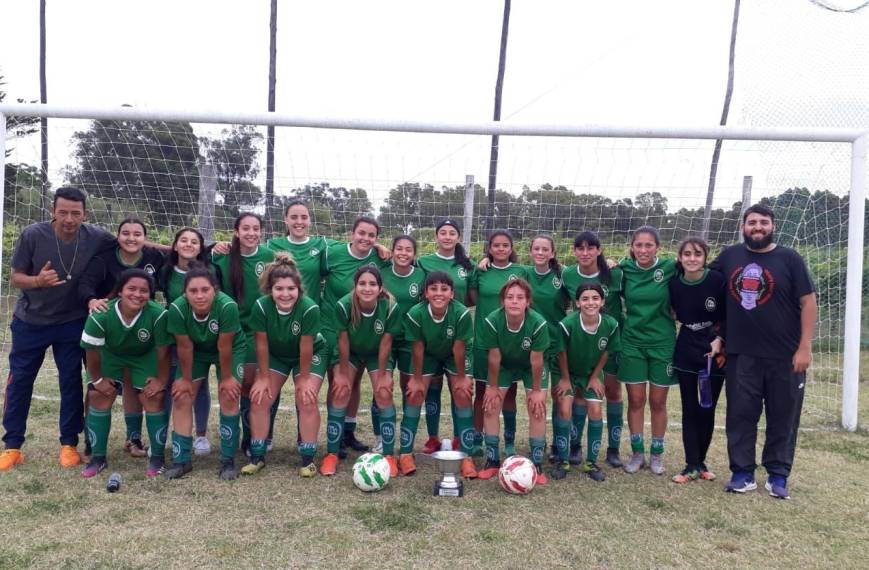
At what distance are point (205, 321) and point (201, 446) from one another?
3.62 ft

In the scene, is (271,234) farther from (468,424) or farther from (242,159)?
(468,424)

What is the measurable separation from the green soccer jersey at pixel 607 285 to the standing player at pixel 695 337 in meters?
0.34

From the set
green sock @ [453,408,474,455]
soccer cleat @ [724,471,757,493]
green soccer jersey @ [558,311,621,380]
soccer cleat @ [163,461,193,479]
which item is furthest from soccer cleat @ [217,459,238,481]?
soccer cleat @ [724,471,757,493]

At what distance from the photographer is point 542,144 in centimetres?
555

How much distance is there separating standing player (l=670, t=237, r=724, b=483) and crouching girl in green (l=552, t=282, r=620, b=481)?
0.42 metres

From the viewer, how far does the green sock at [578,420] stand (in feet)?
14.3

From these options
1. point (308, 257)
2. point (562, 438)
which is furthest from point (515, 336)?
point (308, 257)

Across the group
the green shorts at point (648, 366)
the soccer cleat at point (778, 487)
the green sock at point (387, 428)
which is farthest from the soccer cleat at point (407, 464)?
the soccer cleat at point (778, 487)

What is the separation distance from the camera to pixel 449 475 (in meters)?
3.73

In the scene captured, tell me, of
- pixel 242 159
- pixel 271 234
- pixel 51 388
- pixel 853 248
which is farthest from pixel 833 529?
pixel 51 388

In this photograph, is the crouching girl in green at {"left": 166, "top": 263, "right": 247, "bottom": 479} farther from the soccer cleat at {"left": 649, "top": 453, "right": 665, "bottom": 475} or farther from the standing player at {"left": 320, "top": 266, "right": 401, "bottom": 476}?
the soccer cleat at {"left": 649, "top": 453, "right": 665, "bottom": 475}

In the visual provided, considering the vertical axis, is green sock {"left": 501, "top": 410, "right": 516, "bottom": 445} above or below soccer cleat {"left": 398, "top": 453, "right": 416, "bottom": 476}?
above

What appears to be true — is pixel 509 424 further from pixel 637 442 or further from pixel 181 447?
pixel 181 447

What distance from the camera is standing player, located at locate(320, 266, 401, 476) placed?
4.07 m
